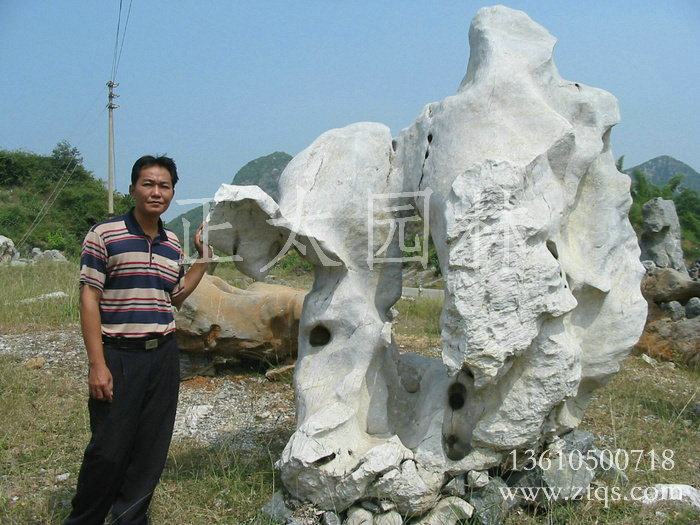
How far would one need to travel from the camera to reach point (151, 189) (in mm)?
2676

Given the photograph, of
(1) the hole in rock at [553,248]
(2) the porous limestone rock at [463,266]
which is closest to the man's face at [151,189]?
(2) the porous limestone rock at [463,266]

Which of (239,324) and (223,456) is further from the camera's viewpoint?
(239,324)

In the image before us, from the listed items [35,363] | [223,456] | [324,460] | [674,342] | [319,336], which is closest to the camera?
[324,460]

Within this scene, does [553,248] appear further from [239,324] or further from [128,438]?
[239,324]

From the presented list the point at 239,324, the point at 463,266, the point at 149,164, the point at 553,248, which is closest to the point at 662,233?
the point at 239,324

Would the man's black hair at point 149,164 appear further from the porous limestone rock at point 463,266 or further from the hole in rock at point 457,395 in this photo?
the hole in rock at point 457,395

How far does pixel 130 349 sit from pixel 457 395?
160 centimetres

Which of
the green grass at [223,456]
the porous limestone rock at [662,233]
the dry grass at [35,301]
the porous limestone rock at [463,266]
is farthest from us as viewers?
the porous limestone rock at [662,233]

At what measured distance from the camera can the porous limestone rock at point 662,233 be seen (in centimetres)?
1151

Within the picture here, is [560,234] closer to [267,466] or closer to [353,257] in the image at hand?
[353,257]

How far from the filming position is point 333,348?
10.7 ft

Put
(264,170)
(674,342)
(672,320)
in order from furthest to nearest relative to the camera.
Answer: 1. (264,170)
2. (672,320)
3. (674,342)

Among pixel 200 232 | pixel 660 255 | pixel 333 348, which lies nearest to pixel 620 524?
pixel 333 348

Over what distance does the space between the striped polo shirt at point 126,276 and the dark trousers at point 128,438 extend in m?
0.12
